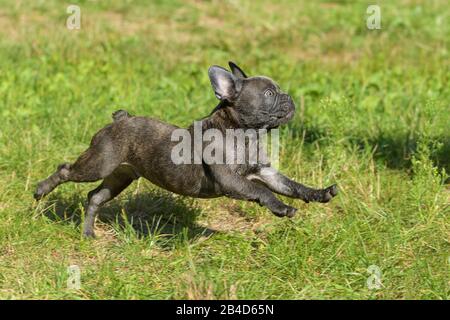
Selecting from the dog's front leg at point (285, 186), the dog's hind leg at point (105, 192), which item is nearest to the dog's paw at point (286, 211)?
the dog's front leg at point (285, 186)

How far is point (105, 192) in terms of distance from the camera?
22.5 ft

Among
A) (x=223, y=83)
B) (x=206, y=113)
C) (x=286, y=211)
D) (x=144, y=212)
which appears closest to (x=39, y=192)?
(x=144, y=212)

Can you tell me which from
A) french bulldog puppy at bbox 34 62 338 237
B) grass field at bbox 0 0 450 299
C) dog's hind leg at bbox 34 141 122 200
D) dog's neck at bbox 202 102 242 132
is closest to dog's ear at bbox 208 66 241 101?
french bulldog puppy at bbox 34 62 338 237

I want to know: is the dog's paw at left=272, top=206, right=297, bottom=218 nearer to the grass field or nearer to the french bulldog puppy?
the french bulldog puppy

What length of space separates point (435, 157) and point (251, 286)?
3.14 metres

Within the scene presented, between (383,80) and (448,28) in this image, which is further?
(448,28)

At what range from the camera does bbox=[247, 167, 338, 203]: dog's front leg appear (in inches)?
234

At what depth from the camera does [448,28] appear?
12.9 metres

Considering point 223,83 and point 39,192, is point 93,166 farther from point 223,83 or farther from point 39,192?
point 223,83

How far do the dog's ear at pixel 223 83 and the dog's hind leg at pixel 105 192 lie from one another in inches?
45.3

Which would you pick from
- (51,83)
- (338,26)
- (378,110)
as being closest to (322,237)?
(378,110)

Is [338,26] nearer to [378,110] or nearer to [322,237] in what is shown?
[378,110]
